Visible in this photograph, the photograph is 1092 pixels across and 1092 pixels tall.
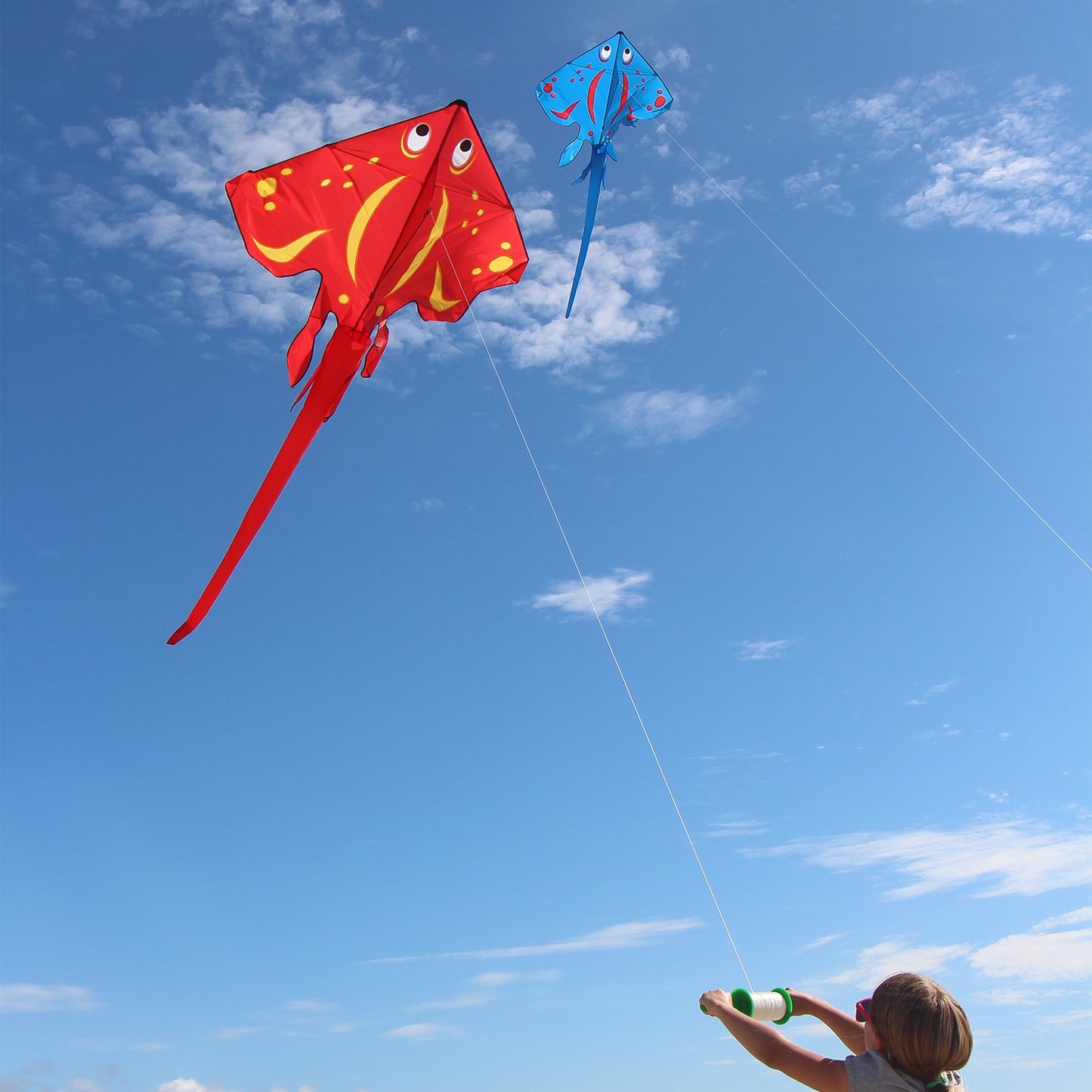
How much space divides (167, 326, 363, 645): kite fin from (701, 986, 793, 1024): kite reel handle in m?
4.86

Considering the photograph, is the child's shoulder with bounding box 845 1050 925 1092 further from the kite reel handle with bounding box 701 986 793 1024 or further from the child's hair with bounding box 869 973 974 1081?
the kite reel handle with bounding box 701 986 793 1024

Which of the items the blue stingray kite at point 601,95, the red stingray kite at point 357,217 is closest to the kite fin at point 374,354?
the red stingray kite at point 357,217

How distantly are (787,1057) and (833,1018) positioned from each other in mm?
367

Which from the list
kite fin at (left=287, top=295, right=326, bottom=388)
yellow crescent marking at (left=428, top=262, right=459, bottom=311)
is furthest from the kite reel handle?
yellow crescent marking at (left=428, top=262, right=459, bottom=311)

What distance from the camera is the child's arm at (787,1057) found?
1.98 m

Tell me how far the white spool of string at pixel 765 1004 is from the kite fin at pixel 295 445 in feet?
16.0

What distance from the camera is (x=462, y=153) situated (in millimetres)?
7105

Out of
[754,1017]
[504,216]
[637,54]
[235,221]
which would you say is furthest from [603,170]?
[754,1017]

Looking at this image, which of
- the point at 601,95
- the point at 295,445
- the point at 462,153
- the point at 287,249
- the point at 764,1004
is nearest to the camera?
the point at 764,1004

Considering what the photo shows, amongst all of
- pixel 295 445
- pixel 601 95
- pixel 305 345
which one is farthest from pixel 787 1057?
pixel 601 95

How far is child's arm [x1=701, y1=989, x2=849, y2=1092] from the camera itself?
1.98m

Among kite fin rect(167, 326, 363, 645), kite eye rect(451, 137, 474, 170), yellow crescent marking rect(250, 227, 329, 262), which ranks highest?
kite eye rect(451, 137, 474, 170)

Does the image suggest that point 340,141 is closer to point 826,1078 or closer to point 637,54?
point 637,54

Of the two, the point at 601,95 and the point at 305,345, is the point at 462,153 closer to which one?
the point at 305,345
